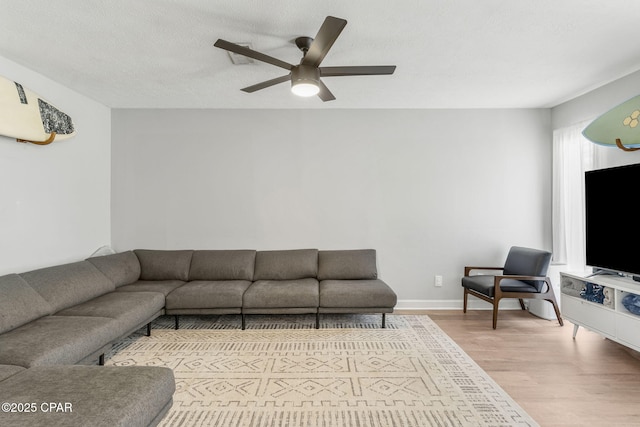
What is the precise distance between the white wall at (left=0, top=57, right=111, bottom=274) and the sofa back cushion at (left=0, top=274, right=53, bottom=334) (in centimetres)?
53

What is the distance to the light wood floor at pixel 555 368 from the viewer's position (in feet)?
7.01

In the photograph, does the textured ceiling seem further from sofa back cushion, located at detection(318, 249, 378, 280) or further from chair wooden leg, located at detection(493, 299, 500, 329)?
chair wooden leg, located at detection(493, 299, 500, 329)

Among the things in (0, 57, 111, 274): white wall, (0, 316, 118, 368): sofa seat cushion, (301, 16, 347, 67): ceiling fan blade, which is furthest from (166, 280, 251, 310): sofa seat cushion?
(301, 16, 347, 67): ceiling fan blade

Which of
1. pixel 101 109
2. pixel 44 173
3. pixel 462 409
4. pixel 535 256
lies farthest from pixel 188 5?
pixel 535 256

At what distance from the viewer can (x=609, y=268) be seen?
3070 millimetres

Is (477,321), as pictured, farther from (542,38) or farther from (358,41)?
(358,41)

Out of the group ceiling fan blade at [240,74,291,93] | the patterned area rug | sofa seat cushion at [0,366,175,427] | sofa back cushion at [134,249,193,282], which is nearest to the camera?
sofa seat cushion at [0,366,175,427]

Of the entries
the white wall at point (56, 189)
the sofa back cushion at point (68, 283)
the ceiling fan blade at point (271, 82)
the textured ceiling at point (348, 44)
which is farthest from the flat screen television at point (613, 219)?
the white wall at point (56, 189)

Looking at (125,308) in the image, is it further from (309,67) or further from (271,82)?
(309,67)

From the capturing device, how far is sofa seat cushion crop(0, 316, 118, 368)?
6.43 feet

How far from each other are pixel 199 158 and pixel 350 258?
2358 mm

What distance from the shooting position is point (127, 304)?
2934 mm

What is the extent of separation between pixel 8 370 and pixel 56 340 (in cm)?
36

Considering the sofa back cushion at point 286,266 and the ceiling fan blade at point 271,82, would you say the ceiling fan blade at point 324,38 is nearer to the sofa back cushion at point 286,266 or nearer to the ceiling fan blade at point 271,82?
the ceiling fan blade at point 271,82
